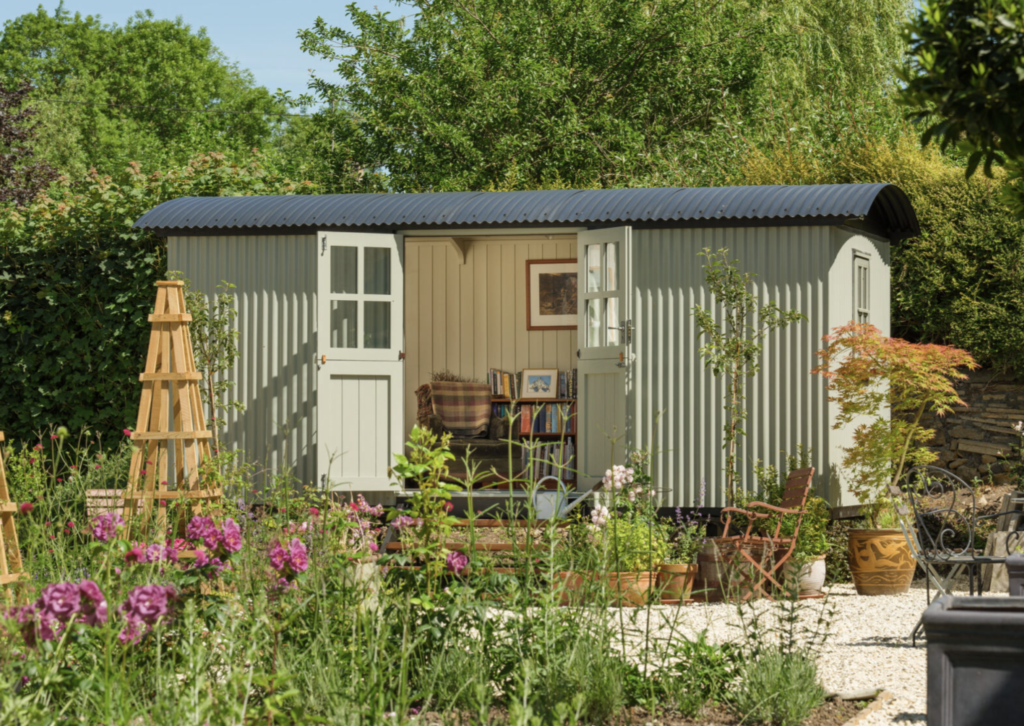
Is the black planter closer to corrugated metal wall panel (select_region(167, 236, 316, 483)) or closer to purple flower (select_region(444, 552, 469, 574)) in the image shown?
purple flower (select_region(444, 552, 469, 574))

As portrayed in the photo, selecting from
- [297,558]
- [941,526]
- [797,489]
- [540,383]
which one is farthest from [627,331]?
[297,558]

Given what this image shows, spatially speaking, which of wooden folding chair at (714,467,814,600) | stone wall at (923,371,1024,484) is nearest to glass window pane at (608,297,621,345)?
wooden folding chair at (714,467,814,600)

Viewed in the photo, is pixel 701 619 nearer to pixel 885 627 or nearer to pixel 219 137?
pixel 885 627

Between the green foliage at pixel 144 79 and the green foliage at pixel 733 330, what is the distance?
68.2ft

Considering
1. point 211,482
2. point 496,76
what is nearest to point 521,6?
point 496,76

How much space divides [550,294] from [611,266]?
6.91 feet

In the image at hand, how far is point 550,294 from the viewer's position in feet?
32.5

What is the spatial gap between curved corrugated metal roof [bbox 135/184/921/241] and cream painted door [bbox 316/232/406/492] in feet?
0.95

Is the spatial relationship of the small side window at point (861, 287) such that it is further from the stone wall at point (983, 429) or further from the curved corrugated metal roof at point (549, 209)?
the stone wall at point (983, 429)

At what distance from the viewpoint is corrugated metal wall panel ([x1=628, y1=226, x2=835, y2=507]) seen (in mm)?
7480

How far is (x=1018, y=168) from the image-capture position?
124 inches

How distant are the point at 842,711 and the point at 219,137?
1052 inches

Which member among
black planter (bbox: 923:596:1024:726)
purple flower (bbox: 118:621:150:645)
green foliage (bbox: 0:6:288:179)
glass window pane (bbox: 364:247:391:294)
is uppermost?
green foliage (bbox: 0:6:288:179)

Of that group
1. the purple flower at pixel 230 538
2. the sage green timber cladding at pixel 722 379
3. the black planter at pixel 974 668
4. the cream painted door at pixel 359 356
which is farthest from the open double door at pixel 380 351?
the black planter at pixel 974 668
